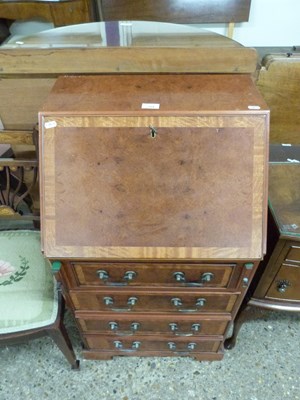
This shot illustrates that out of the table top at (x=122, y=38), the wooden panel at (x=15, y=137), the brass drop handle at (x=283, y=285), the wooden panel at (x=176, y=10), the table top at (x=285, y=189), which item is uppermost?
the table top at (x=122, y=38)

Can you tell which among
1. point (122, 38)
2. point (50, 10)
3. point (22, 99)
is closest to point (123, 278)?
point (22, 99)

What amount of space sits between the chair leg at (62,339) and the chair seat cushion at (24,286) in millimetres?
49

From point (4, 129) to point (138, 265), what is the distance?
2.44 feet

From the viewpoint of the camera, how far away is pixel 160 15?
2.22m

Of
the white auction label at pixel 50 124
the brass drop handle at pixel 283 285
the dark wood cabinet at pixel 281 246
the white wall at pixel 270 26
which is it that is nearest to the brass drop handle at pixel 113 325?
the dark wood cabinet at pixel 281 246

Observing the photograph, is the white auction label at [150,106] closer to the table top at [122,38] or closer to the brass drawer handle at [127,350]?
the table top at [122,38]

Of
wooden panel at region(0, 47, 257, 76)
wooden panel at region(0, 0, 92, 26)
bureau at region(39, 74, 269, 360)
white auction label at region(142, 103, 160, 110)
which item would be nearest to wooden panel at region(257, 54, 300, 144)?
wooden panel at region(0, 47, 257, 76)

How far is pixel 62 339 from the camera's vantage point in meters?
1.08

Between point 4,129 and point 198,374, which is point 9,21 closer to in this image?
point 4,129

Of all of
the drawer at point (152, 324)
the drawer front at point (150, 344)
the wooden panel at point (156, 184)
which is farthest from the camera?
the drawer front at point (150, 344)

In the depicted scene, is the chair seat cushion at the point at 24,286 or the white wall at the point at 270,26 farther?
the white wall at the point at 270,26

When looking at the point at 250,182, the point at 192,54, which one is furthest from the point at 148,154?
the point at 192,54

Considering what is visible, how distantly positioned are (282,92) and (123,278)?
1125 millimetres

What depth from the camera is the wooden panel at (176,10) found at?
217 cm
